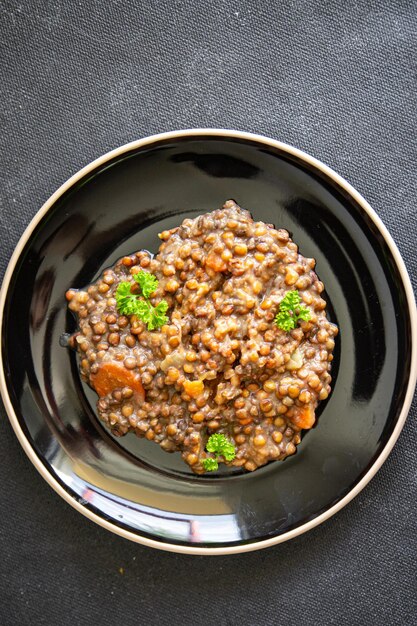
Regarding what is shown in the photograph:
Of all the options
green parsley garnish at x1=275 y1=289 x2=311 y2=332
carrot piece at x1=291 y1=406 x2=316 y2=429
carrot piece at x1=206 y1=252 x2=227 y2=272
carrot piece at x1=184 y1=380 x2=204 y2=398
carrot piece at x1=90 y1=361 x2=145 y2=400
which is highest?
carrot piece at x1=206 y1=252 x2=227 y2=272

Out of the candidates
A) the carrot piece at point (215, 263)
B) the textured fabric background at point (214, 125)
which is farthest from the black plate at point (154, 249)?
the carrot piece at point (215, 263)

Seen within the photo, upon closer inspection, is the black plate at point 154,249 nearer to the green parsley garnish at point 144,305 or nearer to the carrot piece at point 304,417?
the carrot piece at point 304,417

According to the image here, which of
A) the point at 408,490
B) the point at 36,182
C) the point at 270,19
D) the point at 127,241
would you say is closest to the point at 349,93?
the point at 270,19

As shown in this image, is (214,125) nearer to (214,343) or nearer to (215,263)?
(215,263)

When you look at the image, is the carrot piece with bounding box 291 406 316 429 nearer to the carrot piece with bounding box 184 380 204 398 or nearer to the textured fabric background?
the carrot piece with bounding box 184 380 204 398

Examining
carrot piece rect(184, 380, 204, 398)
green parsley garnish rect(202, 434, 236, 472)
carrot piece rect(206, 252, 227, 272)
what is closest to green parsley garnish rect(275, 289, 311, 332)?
carrot piece rect(206, 252, 227, 272)

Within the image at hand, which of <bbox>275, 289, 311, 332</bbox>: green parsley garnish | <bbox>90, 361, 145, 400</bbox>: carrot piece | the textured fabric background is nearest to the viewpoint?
<bbox>275, 289, 311, 332</bbox>: green parsley garnish
